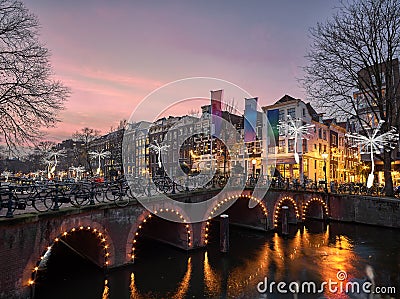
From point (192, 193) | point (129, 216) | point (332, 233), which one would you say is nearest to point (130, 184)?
point (129, 216)

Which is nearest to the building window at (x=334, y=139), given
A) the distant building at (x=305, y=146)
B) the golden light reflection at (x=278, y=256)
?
the distant building at (x=305, y=146)

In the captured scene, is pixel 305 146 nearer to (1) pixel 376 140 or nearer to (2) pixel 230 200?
(1) pixel 376 140

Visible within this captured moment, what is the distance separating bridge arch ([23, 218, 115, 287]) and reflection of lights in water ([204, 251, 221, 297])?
15.7ft

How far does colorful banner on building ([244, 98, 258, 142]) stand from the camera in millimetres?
36500

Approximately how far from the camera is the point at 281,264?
15898 millimetres

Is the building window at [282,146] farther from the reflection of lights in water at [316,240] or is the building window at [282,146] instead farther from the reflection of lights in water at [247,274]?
the reflection of lights in water at [247,274]

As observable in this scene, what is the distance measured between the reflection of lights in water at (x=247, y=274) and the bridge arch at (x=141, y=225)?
3958 millimetres

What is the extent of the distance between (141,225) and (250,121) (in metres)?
24.0

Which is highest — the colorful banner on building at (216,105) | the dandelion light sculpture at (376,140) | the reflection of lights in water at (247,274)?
the colorful banner on building at (216,105)

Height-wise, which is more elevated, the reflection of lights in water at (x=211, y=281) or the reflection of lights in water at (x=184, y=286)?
the reflection of lights in water at (x=211, y=281)

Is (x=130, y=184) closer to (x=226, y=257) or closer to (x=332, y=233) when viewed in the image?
(x=226, y=257)

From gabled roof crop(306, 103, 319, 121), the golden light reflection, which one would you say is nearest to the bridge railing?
the golden light reflection

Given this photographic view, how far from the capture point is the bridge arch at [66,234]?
36.2 feet

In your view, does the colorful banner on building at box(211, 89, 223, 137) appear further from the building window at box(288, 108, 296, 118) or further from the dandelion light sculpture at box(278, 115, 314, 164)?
the building window at box(288, 108, 296, 118)
